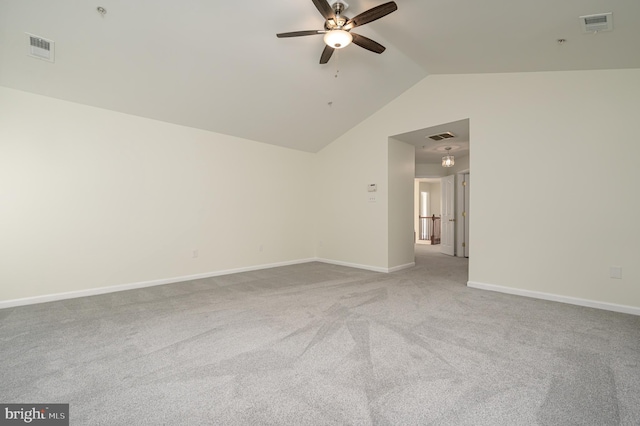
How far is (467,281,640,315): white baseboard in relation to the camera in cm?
338

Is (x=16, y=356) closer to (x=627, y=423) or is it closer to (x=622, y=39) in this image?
(x=627, y=423)

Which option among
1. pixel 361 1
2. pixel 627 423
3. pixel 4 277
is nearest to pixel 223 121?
pixel 361 1

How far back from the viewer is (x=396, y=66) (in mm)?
4590

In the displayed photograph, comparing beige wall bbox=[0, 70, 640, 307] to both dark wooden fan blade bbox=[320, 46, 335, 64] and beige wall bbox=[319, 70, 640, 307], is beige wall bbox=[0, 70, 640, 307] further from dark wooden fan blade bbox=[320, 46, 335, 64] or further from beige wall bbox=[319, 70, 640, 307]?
dark wooden fan blade bbox=[320, 46, 335, 64]

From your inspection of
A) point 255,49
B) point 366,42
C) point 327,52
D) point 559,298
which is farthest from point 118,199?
point 559,298

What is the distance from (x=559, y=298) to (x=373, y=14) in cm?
412

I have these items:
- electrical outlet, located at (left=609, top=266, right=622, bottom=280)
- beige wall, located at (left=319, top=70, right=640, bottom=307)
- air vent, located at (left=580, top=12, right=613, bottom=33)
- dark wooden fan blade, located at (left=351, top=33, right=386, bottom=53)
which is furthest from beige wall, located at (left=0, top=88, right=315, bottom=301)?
electrical outlet, located at (left=609, top=266, right=622, bottom=280)

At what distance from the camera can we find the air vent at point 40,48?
123 inches

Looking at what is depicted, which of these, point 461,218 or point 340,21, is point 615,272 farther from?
point 461,218

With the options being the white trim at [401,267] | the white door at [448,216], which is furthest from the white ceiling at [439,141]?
the white trim at [401,267]

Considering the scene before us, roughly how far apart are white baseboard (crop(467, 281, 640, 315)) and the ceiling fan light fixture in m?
3.88

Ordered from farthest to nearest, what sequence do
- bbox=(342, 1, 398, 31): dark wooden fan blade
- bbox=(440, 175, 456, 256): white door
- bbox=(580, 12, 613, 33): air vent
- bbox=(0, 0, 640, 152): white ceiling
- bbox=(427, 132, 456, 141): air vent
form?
bbox=(440, 175, 456, 256): white door < bbox=(427, 132, 456, 141): air vent < bbox=(0, 0, 640, 152): white ceiling < bbox=(580, 12, 613, 33): air vent < bbox=(342, 1, 398, 31): dark wooden fan blade

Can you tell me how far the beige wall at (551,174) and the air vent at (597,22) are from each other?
3.30 ft

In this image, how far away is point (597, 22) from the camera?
9.10ft
